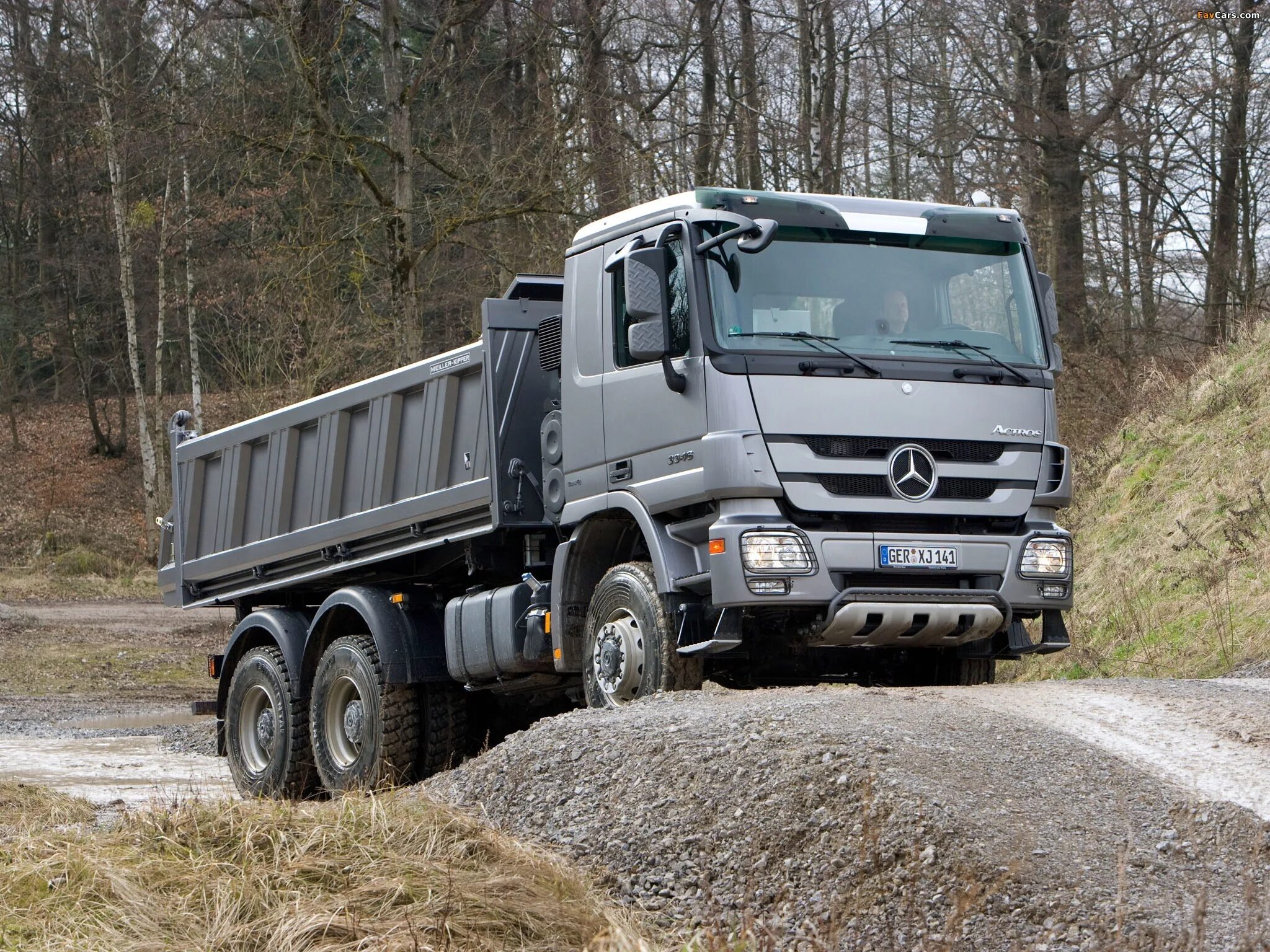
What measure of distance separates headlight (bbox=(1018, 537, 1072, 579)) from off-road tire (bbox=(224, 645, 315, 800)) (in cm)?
504

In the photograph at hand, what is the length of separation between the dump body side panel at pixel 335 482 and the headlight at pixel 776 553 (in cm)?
205

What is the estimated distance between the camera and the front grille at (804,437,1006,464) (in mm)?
7738

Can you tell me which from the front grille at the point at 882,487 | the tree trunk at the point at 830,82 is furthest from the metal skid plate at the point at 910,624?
the tree trunk at the point at 830,82

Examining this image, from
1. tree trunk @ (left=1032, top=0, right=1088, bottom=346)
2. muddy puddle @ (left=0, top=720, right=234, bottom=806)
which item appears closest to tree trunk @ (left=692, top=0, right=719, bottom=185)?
tree trunk @ (left=1032, top=0, right=1088, bottom=346)

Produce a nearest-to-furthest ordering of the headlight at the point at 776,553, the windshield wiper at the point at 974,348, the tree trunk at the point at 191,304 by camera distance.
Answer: the headlight at the point at 776,553 < the windshield wiper at the point at 974,348 < the tree trunk at the point at 191,304

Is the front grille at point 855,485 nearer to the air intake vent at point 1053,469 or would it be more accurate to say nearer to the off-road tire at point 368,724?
the air intake vent at point 1053,469

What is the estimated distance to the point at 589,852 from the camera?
5859 mm

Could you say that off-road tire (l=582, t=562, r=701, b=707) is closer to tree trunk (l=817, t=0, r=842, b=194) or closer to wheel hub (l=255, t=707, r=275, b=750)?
wheel hub (l=255, t=707, r=275, b=750)

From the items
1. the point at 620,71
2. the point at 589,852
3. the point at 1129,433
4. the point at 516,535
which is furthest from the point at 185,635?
the point at 589,852

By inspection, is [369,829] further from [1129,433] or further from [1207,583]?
[1129,433]

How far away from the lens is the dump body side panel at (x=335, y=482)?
9.42 meters

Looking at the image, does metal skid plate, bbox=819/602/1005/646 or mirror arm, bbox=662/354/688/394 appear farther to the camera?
mirror arm, bbox=662/354/688/394

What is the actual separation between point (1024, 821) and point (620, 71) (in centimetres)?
2128

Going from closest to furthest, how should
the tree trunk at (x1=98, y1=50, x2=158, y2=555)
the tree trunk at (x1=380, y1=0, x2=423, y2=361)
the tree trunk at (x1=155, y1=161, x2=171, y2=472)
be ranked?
the tree trunk at (x1=380, y1=0, x2=423, y2=361), the tree trunk at (x1=98, y1=50, x2=158, y2=555), the tree trunk at (x1=155, y1=161, x2=171, y2=472)
